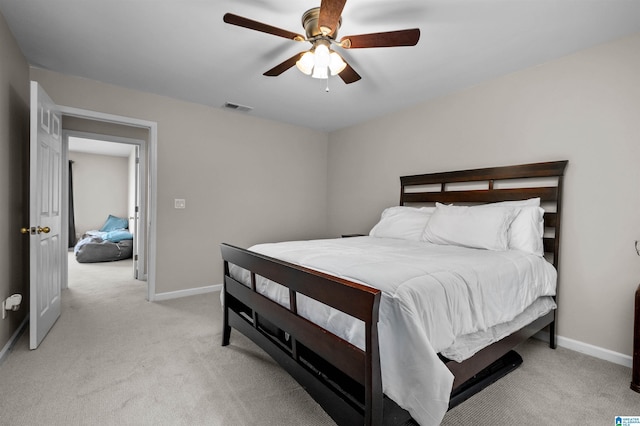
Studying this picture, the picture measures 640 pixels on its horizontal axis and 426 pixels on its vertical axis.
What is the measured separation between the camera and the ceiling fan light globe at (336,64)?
1.93m

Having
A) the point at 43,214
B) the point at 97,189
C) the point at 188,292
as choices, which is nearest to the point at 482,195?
the point at 188,292

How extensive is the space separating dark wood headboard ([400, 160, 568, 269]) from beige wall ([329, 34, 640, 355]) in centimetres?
9

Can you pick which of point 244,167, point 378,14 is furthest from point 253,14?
point 244,167

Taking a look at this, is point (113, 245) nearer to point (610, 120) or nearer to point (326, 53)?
point (326, 53)

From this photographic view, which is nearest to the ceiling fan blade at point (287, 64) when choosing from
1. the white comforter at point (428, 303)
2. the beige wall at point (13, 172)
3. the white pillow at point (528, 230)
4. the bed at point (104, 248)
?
the white comforter at point (428, 303)

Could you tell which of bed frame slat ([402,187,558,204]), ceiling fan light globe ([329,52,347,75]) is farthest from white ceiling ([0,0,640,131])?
bed frame slat ([402,187,558,204])

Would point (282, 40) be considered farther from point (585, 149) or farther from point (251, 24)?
point (585, 149)

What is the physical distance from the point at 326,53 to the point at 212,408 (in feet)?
7.02

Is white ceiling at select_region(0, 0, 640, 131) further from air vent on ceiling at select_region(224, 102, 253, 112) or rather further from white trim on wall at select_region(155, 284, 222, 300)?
white trim on wall at select_region(155, 284, 222, 300)

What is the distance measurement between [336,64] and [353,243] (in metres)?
1.45

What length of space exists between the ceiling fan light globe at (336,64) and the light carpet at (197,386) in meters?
2.05

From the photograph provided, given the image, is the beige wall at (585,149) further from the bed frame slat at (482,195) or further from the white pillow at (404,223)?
the white pillow at (404,223)

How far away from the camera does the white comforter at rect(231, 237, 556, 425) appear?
118cm

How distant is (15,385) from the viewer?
69.5 inches
